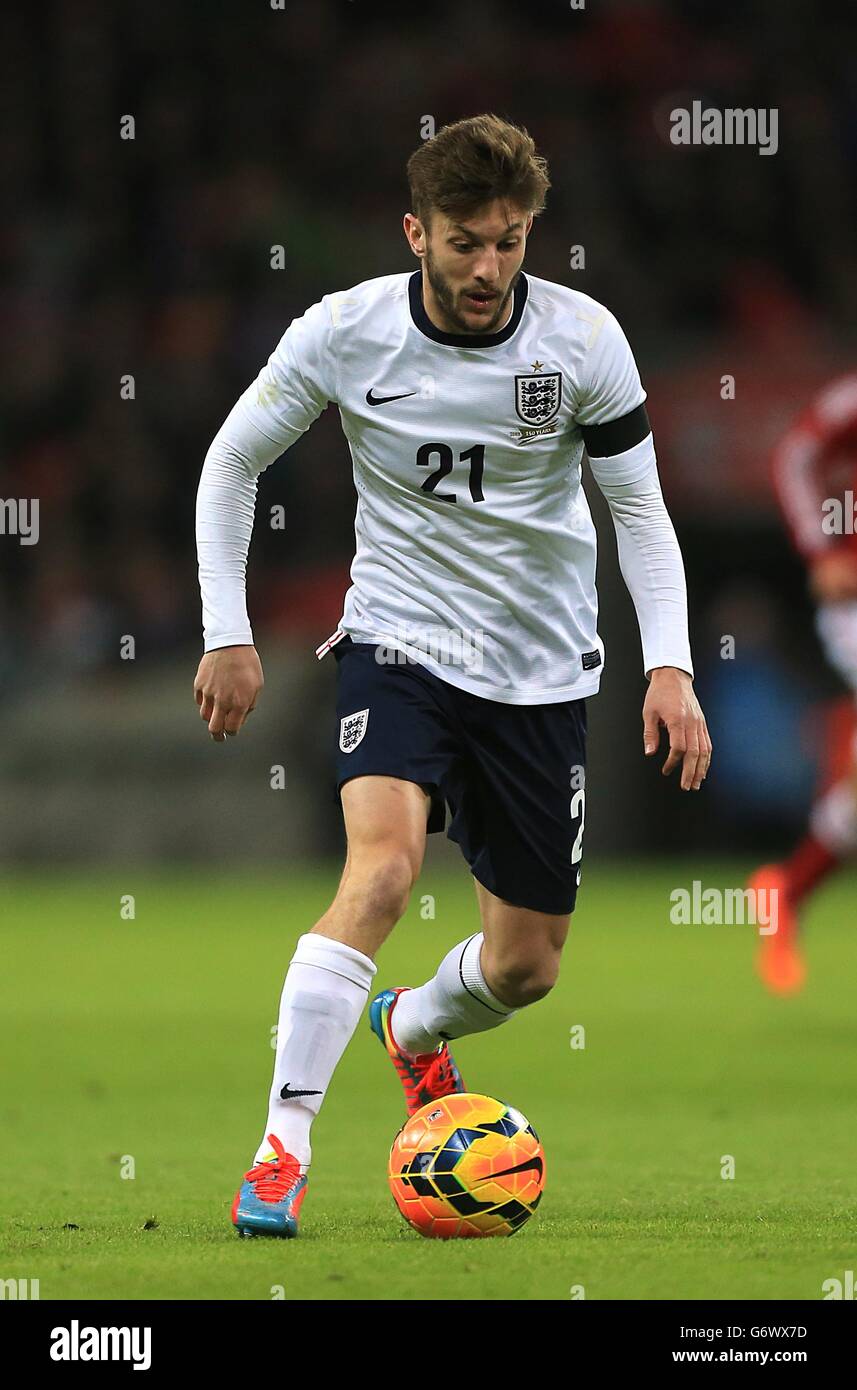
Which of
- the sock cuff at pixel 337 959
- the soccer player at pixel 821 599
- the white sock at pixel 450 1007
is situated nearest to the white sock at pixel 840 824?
the soccer player at pixel 821 599

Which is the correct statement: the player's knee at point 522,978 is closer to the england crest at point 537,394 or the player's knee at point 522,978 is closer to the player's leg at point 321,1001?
the player's leg at point 321,1001

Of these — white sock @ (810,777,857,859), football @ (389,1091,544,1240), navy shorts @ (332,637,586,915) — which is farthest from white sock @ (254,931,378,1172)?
white sock @ (810,777,857,859)

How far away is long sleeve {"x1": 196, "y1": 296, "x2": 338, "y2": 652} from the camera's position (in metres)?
4.73

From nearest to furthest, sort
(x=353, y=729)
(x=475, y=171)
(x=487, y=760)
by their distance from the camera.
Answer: (x=475, y=171), (x=353, y=729), (x=487, y=760)

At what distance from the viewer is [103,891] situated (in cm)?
1470

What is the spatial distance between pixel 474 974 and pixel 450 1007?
0.14 meters

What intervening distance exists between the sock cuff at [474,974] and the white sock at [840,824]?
407 centimetres

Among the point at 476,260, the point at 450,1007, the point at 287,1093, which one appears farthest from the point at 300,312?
the point at 287,1093

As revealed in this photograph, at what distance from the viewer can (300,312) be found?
57.5 ft

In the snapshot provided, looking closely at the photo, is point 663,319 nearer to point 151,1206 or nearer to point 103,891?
point 103,891

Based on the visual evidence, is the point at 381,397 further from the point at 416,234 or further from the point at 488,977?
the point at 488,977

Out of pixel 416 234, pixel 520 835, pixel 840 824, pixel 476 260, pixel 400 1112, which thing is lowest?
pixel 400 1112

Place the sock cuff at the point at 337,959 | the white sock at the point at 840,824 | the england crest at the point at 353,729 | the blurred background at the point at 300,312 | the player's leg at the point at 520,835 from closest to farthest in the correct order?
1. the sock cuff at the point at 337,959
2. the england crest at the point at 353,729
3. the player's leg at the point at 520,835
4. the white sock at the point at 840,824
5. the blurred background at the point at 300,312

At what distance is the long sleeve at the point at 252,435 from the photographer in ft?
15.5
